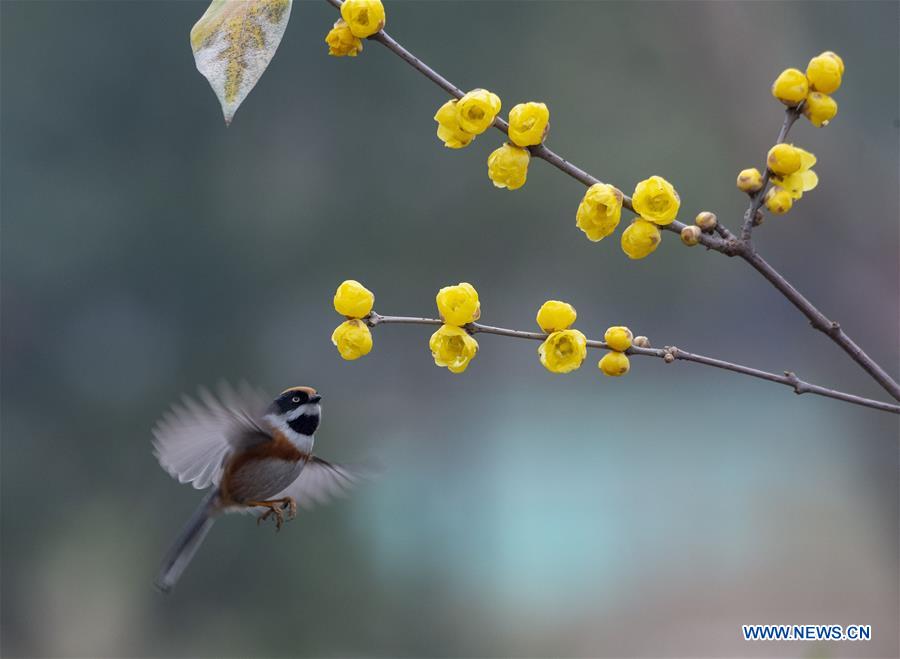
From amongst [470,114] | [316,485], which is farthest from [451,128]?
[316,485]

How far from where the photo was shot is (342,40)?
29.5 inches

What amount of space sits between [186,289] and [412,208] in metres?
1.18

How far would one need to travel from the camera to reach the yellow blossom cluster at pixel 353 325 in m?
0.75

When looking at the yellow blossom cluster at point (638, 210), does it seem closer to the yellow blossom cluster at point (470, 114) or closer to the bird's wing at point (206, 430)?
the yellow blossom cluster at point (470, 114)

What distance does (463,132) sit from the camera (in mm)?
731

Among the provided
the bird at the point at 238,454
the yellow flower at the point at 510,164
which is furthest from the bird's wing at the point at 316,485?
the yellow flower at the point at 510,164

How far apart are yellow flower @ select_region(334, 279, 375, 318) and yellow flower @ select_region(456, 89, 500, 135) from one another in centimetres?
15

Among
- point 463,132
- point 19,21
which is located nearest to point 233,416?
point 463,132

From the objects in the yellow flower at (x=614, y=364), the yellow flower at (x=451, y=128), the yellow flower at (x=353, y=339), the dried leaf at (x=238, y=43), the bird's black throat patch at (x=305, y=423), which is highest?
the yellow flower at (x=451, y=128)

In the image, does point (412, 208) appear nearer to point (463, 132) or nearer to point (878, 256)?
point (878, 256)

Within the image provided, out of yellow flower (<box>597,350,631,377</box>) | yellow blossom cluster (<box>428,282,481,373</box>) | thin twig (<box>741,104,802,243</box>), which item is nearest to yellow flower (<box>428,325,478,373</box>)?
yellow blossom cluster (<box>428,282,481,373</box>)

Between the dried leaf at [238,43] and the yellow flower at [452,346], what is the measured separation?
0.23 m

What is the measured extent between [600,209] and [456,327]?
14 cm

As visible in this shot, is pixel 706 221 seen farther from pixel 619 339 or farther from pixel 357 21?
pixel 357 21
